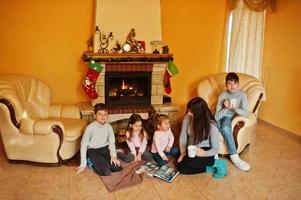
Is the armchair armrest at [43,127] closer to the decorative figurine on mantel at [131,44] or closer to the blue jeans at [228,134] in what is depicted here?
the decorative figurine on mantel at [131,44]

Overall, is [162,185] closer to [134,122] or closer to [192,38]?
[134,122]

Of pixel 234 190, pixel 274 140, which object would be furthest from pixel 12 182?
pixel 274 140

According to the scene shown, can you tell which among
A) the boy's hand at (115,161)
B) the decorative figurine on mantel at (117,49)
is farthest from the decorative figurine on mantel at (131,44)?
the boy's hand at (115,161)

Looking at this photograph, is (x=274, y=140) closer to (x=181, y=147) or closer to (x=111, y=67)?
(x=181, y=147)

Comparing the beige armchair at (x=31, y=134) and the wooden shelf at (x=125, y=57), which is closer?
the beige armchair at (x=31, y=134)

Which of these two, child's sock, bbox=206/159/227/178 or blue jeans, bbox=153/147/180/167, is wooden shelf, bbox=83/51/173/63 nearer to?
blue jeans, bbox=153/147/180/167

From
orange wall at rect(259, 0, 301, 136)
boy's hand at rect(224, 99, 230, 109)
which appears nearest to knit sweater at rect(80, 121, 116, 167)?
boy's hand at rect(224, 99, 230, 109)

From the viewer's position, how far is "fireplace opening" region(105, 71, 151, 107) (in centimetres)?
407

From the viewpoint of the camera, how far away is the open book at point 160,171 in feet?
9.58

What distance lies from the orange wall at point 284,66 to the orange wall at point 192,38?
2.58 feet

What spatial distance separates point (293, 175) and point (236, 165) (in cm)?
58

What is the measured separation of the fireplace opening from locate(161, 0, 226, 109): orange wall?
0.64 m

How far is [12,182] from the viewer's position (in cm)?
277

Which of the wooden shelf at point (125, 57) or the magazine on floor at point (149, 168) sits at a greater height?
the wooden shelf at point (125, 57)
